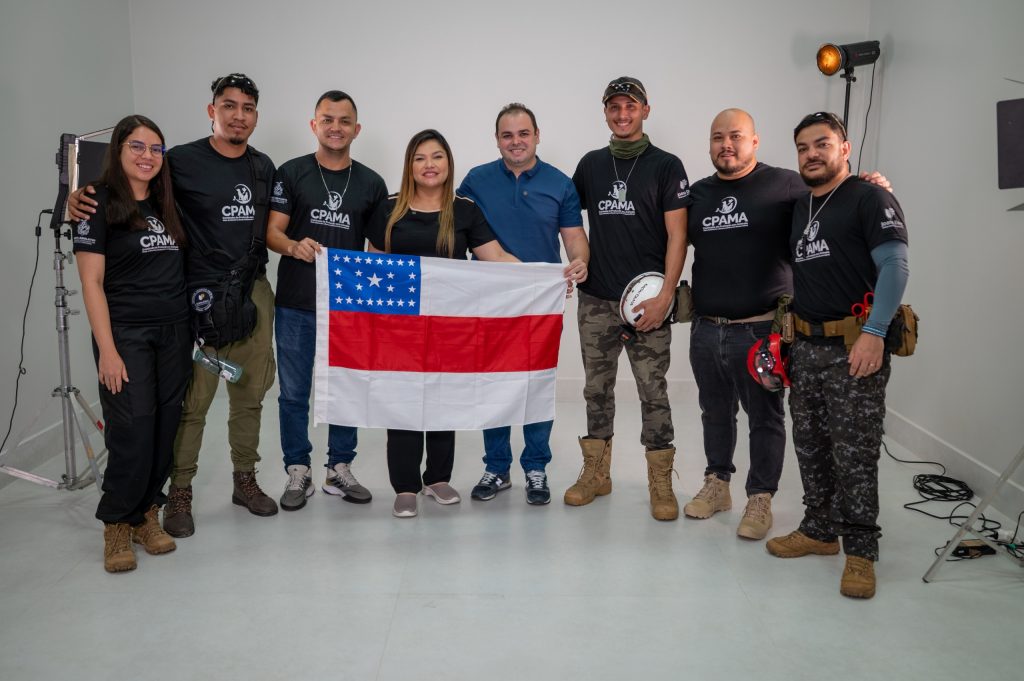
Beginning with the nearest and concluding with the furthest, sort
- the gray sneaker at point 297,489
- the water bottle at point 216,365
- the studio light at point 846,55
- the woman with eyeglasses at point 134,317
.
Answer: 1. the woman with eyeglasses at point 134,317
2. the water bottle at point 216,365
3. the gray sneaker at point 297,489
4. the studio light at point 846,55

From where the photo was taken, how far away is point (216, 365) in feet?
10.8

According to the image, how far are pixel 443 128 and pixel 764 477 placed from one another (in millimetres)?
3296

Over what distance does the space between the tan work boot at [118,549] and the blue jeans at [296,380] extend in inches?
30.6

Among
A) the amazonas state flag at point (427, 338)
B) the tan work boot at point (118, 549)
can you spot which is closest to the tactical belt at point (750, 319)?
the amazonas state flag at point (427, 338)

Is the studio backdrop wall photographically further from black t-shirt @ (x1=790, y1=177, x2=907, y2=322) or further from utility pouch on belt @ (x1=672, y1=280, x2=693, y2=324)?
black t-shirt @ (x1=790, y1=177, x2=907, y2=322)

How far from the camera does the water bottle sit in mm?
3291

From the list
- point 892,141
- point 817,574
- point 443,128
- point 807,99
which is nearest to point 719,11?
point 807,99

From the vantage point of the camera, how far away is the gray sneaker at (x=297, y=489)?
12.0 ft

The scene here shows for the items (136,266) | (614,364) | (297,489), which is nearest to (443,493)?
(297,489)

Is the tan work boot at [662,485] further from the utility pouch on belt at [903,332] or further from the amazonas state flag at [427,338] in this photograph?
the utility pouch on belt at [903,332]

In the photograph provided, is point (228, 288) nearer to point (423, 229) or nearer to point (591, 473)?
point (423, 229)

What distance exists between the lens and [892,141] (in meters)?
4.97

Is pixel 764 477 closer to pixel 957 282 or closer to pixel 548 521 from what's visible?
pixel 548 521

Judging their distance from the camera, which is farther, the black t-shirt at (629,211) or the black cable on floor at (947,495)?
the black cable on floor at (947,495)
